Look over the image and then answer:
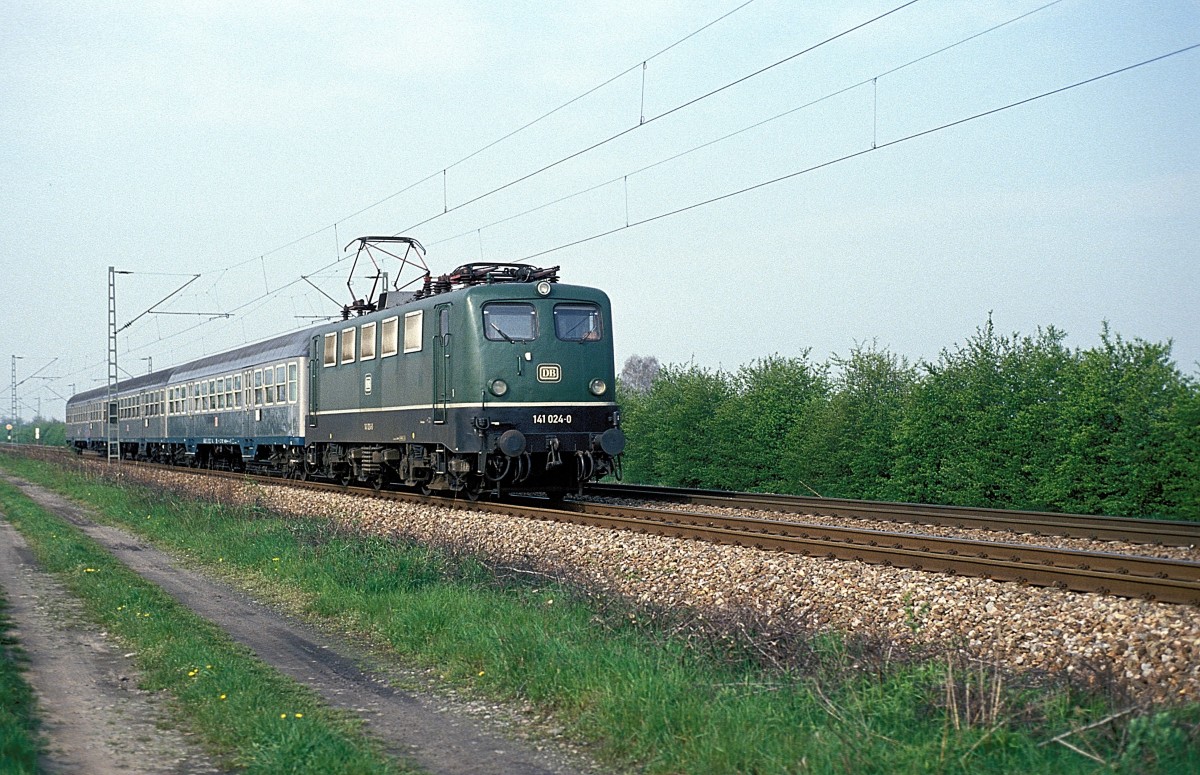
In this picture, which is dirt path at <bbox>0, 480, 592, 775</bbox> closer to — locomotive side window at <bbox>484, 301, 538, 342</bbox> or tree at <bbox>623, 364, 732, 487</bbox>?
locomotive side window at <bbox>484, 301, 538, 342</bbox>

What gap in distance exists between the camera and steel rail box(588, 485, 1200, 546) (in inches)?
516

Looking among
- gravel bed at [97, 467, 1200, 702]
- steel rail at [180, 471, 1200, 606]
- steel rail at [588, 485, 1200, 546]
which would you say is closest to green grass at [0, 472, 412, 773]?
gravel bed at [97, 467, 1200, 702]

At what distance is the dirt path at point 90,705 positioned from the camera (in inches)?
248

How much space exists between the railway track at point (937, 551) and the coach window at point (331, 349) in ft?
25.6

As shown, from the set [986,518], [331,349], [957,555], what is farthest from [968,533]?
[331,349]

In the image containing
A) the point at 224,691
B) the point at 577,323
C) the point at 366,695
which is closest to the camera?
the point at 224,691

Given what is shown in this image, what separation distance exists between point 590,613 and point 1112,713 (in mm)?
4454

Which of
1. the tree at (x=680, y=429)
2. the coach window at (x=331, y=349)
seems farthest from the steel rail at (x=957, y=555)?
the tree at (x=680, y=429)

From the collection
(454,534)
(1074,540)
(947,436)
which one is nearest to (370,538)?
(454,534)

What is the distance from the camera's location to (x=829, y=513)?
16984 mm

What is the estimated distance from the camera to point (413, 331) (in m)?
19.8

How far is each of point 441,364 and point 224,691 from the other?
11170mm

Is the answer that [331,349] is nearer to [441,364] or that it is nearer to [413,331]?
[413,331]

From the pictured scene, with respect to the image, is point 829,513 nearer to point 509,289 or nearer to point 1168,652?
point 509,289
